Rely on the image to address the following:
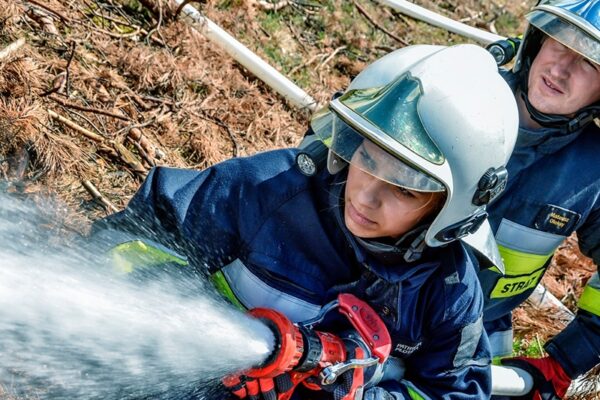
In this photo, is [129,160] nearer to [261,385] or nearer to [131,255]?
[131,255]

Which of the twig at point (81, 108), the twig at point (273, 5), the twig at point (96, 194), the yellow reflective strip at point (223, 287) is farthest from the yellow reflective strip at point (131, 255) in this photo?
the twig at point (273, 5)

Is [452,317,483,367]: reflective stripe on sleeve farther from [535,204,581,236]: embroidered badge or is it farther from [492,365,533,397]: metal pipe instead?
[535,204,581,236]: embroidered badge

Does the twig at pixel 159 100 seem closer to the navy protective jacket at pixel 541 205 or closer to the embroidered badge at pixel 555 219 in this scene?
the navy protective jacket at pixel 541 205

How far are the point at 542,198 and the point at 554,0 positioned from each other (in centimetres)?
91

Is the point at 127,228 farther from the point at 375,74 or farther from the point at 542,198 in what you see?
the point at 542,198

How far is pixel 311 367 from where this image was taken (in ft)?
9.73

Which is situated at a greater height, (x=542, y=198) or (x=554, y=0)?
(x=554, y=0)

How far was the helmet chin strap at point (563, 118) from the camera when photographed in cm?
395

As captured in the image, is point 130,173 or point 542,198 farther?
point 130,173

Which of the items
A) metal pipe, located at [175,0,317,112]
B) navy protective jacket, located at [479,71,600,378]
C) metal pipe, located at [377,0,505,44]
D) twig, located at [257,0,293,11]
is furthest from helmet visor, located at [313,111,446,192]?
metal pipe, located at [377,0,505,44]

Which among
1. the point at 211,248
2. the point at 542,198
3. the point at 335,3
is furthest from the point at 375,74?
the point at 335,3

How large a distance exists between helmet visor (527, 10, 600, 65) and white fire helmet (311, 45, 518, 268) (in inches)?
34.4

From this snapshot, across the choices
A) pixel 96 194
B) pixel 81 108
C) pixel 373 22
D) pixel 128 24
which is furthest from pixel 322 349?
pixel 373 22

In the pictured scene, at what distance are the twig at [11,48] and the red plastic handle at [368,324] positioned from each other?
7.34 feet
